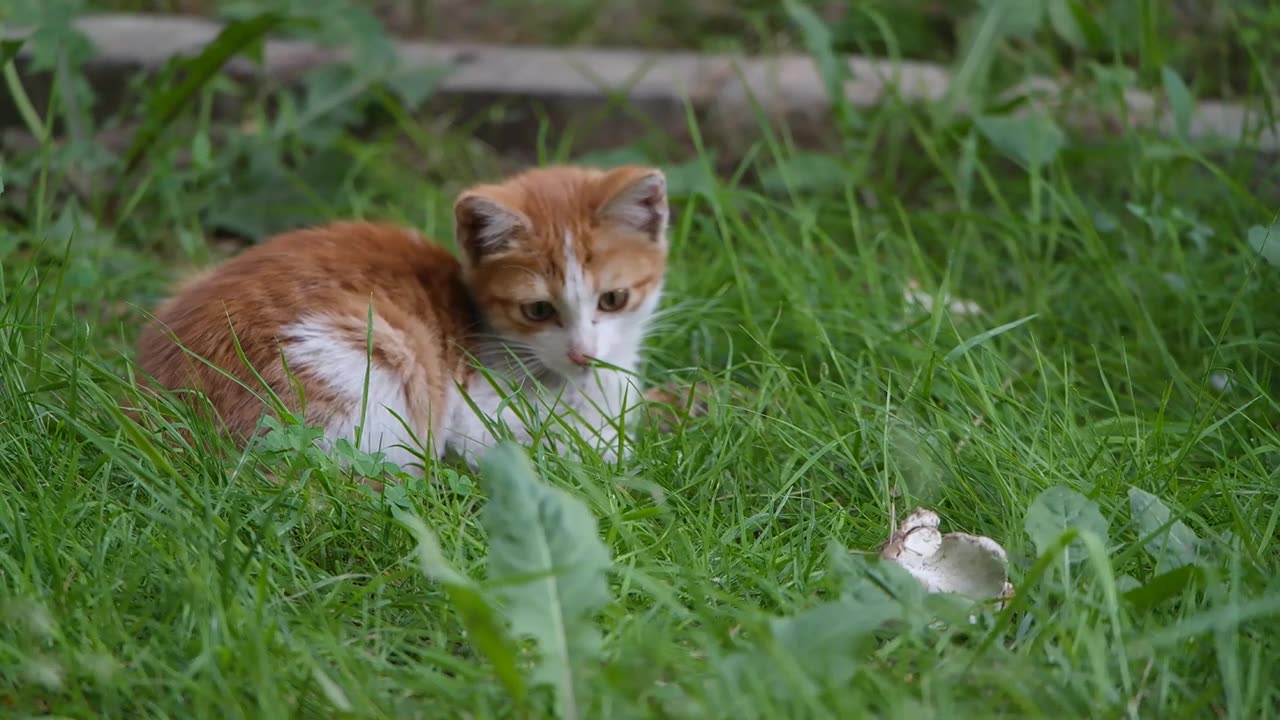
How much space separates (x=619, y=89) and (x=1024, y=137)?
51.0 inches

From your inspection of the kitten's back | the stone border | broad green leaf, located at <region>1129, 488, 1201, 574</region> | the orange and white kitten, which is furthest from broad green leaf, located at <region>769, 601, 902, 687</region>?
the stone border

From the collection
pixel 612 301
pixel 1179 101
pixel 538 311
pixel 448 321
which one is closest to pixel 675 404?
pixel 612 301

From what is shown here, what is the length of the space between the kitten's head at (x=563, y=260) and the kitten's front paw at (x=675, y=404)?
15 cm

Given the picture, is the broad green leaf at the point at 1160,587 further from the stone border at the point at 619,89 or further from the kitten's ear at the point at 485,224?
the stone border at the point at 619,89

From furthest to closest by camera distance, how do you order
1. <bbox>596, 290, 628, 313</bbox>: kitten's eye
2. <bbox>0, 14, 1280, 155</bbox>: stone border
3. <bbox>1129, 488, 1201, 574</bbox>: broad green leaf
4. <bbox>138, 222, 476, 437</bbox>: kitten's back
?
<bbox>0, 14, 1280, 155</bbox>: stone border → <bbox>596, 290, 628, 313</bbox>: kitten's eye → <bbox>138, 222, 476, 437</bbox>: kitten's back → <bbox>1129, 488, 1201, 574</bbox>: broad green leaf

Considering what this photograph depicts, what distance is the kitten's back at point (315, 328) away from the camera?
2.37 meters

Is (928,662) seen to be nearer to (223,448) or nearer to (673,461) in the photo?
(673,461)

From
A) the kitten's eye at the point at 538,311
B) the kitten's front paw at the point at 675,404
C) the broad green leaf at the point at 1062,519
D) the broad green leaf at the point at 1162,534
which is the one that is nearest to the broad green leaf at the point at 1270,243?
the broad green leaf at the point at 1162,534

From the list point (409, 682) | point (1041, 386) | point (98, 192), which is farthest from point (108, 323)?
point (1041, 386)

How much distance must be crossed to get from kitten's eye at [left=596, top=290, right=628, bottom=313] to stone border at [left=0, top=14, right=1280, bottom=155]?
113 cm

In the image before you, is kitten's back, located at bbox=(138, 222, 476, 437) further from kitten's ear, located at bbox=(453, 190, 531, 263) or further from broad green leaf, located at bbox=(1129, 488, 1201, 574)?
broad green leaf, located at bbox=(1129, 488, 1201, 574)

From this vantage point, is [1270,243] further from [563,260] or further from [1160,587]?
[563,260]

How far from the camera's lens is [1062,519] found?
1.92 meters

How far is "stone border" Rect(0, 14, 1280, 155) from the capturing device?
3.86 m
